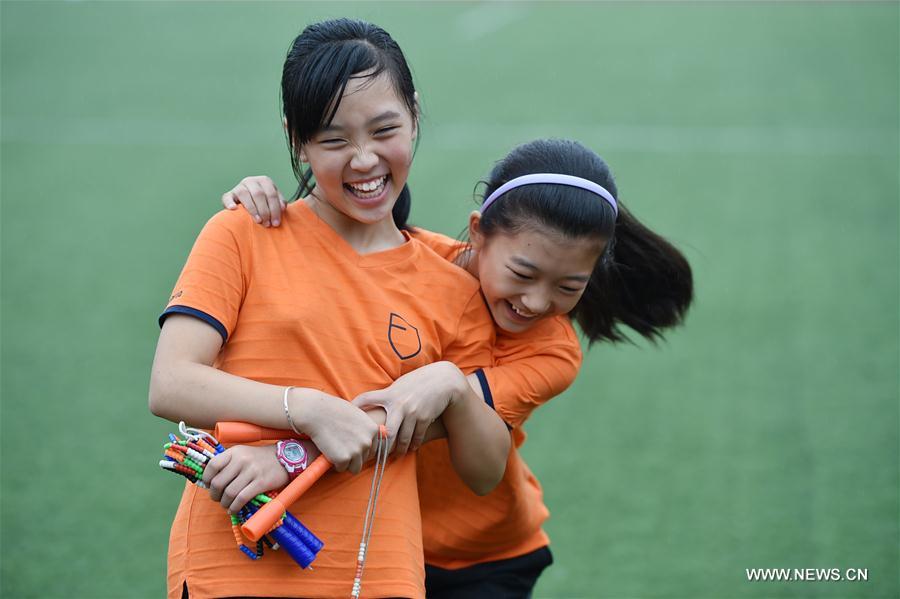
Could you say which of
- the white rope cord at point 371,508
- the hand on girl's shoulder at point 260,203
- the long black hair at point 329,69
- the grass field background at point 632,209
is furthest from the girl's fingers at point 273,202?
the grass field background at point 632,209

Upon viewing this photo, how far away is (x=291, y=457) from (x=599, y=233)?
791mm

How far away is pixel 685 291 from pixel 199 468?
1397 mm

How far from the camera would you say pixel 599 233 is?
2.33 m

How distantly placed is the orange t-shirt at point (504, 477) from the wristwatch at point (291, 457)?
45cm

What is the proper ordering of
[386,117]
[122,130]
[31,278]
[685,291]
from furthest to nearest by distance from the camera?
[122,130] → [31,278] → [685,291] → [386,117]

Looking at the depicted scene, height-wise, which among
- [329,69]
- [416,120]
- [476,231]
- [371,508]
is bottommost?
[371,508]

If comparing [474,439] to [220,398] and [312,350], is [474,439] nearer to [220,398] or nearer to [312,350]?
[312,350]

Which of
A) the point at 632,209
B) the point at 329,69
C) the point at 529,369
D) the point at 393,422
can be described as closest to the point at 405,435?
the point at 393,422

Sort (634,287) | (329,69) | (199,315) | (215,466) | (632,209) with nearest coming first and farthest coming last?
(215,466), (199,315), (329,69), (634,287), (632,209)

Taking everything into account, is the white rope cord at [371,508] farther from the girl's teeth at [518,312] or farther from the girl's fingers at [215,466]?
the girl's teeth at [518,312]

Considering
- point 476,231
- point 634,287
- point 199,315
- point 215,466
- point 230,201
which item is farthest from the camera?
point 634,287

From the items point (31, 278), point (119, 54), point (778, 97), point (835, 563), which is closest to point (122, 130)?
point (119, 54)

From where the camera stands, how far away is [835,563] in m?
3.75

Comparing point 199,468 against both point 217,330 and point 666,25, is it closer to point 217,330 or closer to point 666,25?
point 217,330
